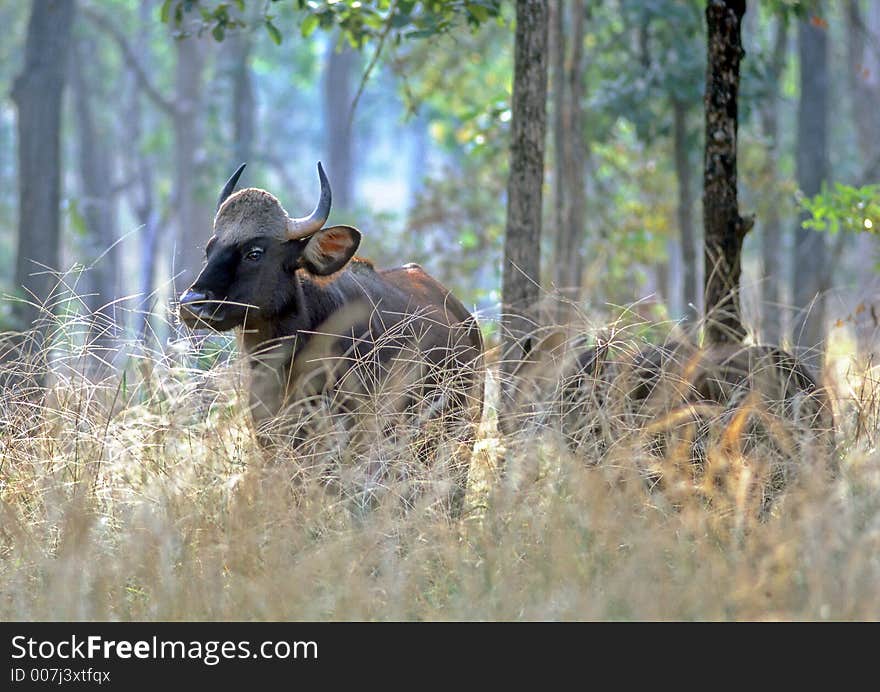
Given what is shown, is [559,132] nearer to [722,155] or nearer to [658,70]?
[658,70]

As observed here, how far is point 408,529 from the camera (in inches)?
223

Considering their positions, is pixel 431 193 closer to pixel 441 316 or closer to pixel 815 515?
pixel 441 316

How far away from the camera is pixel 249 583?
496 centimetres

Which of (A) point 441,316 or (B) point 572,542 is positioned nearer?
(B) point 572,542

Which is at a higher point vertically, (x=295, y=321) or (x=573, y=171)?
(x=573, y=171)

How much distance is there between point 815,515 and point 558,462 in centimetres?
141

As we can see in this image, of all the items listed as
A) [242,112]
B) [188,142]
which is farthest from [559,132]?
[242,112]

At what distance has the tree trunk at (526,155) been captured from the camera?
8.16 meters

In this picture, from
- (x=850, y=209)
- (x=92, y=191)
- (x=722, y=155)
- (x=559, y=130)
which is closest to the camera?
(x=722, y=155)

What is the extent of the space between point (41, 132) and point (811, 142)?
9.96 meters

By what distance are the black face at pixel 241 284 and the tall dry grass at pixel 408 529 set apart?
304mm

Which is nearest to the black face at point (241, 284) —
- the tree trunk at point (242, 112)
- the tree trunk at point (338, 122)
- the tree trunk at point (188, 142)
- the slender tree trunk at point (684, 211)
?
the slender tree trunk at point (684, 211)

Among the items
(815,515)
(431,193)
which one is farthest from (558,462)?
(431,193)

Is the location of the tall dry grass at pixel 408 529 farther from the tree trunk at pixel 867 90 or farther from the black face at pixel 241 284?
the tree trunk at pixel 867 90
